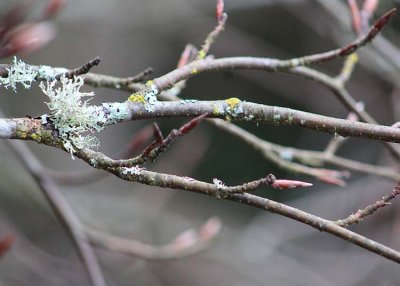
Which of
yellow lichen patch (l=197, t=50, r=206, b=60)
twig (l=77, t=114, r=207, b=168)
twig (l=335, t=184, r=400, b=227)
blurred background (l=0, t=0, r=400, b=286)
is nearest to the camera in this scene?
twig (l=77, t=114, r=207, b=168)

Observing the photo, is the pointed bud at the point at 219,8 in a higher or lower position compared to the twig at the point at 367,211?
higher

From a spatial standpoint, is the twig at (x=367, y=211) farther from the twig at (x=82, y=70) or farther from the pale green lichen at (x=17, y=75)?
the pale green lichen at (x=17, y=75)

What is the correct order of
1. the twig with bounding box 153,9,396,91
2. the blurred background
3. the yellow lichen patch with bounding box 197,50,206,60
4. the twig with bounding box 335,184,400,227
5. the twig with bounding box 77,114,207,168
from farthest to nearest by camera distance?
the blurred background → the yellow lichen patch with bounding box 197,50,206,60 → the twig with bounding box 153,9,396,91 → the twig with bounding box 335,184,400,227 → the twig with bounding box 77,114,207,168

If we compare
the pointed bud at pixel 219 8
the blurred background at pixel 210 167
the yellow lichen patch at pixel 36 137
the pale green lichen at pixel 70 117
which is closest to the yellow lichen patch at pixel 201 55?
the pointed bud at pixel 219 8

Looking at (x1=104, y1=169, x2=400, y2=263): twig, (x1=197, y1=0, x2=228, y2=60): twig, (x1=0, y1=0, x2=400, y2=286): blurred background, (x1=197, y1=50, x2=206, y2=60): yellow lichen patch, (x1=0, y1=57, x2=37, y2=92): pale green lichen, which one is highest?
(x1=0, y1=0, x2=400, y2=286): blurred background

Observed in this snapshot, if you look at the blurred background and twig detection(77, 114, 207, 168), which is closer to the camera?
twig detection(77, 114, 207, 168)

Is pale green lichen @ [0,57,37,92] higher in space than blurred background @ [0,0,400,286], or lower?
lower

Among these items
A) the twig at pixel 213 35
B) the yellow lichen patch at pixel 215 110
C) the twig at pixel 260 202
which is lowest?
the twig at pixel 260 202

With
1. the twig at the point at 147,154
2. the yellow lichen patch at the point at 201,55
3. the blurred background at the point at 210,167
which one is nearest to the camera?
the twig at the point at 147,154

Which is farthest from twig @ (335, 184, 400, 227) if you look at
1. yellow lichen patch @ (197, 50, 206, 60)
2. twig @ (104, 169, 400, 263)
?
yellow lichen patch @ (197, 50, 206, 60)

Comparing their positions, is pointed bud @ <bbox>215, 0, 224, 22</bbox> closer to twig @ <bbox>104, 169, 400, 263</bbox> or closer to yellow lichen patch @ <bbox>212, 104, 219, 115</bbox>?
yellow lichen patch @ <bbox>212, 104, 219, 115</bbox>
